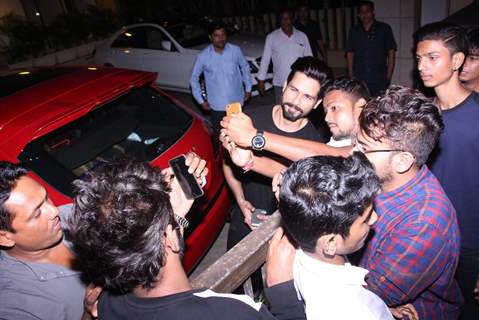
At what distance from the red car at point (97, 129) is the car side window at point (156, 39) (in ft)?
17.2

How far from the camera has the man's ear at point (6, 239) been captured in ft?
6.07

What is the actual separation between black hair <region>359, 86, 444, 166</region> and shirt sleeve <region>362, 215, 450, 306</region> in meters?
0.39

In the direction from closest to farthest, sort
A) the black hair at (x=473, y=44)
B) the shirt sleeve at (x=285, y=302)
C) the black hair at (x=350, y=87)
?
the shirt sleeve at (x=285, y=302)
the black hair at (x=350, y=87)
the black hair at (x=473, y=44)

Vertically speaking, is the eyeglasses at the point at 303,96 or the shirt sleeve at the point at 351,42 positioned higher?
the eyeglasses at the point at 303,96

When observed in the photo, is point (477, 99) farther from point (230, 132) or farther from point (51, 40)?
point (51, 40)

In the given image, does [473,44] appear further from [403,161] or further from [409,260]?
[409,260]

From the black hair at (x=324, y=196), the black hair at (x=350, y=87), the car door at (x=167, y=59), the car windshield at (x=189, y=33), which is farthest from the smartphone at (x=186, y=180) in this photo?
the car windshield at (x=189, y=33)

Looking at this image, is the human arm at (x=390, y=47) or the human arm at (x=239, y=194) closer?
the human arm at (x=239, y=194)

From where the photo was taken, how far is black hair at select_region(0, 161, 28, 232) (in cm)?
182

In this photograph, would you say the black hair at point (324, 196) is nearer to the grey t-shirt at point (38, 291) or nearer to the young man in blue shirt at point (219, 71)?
the grey t-shirt at point (38, 291)

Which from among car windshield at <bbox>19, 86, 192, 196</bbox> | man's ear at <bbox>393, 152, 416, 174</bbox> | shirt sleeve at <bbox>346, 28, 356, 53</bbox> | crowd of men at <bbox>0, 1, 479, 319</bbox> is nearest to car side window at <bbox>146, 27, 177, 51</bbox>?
shirt sleeve at <bbox>346, 28, 356, 53</bbox>

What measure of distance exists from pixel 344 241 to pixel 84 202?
42.6 inches

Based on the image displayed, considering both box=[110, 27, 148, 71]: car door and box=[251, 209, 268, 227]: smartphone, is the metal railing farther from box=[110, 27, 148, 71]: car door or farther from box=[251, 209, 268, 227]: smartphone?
box=[110, 27, 148, 71]: car door

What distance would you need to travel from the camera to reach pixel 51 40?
13.8m
